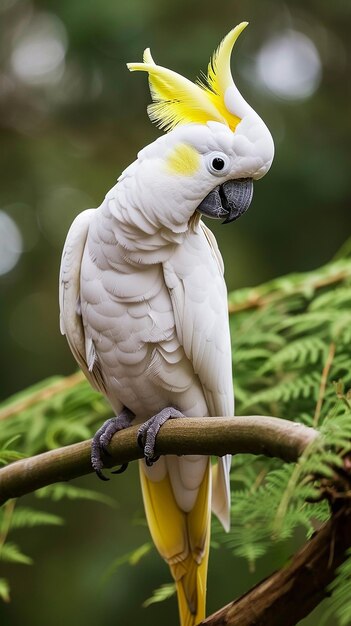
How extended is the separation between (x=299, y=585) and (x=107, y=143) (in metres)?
3.26

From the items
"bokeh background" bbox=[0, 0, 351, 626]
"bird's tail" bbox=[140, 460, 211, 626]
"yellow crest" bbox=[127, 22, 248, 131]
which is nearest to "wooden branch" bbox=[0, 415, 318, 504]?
"bird's tail" bbox=[140, 460, 211, 626]

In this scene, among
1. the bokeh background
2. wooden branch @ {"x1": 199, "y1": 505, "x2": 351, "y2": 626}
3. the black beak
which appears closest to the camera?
wooden branch @ {"x1": 199, "y1": 505, "x2": 351, "y2": 626}

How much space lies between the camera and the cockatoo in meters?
1.38

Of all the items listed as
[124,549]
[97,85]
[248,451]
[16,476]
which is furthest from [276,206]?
[248,451]

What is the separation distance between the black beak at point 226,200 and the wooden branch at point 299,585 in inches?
26.1

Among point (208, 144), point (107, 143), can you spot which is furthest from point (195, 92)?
point (107, 143)

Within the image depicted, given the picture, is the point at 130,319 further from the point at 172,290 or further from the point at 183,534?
the point at 183,534

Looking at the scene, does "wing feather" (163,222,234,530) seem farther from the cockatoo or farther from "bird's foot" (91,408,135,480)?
"bird's foot" (91,408,135,480)

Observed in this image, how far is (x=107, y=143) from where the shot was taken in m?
3.92

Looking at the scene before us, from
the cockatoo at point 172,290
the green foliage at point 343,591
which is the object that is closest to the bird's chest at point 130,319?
the cockatoo at point 172,290

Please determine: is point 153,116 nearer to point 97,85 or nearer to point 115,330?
point 115,330

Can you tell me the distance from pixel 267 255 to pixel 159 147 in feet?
8.05

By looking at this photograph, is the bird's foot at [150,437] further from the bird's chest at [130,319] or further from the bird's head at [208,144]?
the bird's head at [208,144]

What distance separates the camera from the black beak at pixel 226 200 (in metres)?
1.42
